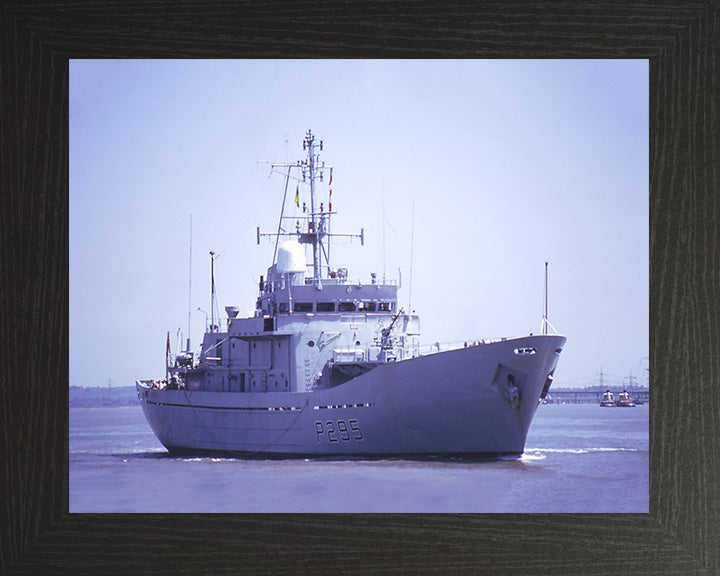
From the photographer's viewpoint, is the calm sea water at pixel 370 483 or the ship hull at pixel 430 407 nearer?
the calm sea water at pixel 370 483

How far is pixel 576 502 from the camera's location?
10.4m

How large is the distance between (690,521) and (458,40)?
316 cm

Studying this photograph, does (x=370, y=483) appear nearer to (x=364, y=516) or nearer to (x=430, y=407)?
(x=430, y=407)

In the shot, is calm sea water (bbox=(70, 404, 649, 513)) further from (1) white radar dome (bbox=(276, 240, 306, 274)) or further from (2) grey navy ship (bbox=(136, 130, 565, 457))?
(1) white radar dome (bbox=(276, 240, 306, 274))

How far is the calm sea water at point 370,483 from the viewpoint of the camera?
8.65m

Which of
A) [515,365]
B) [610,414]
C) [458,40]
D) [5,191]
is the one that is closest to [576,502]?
[515,365]

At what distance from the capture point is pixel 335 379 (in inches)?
524

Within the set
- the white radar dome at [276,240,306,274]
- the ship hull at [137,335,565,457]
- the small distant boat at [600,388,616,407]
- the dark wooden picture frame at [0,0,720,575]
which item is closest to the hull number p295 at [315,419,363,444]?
the ship hull at [137,335,565,457]

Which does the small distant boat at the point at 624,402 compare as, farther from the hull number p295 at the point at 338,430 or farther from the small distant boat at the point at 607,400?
the hull number p295 at the point at 338,430

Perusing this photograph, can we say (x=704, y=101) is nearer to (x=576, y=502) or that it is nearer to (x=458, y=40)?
(x=458, y=40)

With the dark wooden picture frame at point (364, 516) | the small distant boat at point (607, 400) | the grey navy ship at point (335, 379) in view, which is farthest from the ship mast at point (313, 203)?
the small distant boat at point (607, 400)

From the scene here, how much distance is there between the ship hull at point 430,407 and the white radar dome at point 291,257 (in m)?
1.59

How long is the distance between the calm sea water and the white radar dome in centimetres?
236

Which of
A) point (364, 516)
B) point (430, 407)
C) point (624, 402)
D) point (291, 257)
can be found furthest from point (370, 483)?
point (624, 402)
